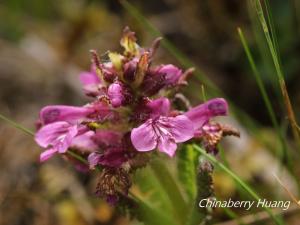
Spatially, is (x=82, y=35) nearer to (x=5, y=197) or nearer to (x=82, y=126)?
(x=5, y=197)

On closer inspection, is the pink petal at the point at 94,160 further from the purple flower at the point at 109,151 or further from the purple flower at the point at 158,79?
the purple flower at the point at 158,79

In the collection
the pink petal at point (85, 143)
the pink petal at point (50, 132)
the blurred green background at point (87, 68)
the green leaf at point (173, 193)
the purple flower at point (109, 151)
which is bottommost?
the blurred green background at point (87, 68)

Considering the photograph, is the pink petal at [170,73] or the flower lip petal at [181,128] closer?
the flower lip petal at [181,128]

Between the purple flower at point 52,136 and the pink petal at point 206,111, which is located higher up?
the pink petal at point 206,111

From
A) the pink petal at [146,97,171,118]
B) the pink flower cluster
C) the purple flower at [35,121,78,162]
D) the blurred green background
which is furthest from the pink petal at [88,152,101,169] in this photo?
the blurred green background

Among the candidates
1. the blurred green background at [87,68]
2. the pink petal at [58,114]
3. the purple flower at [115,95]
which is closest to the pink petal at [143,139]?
the purple flower at [115,95]

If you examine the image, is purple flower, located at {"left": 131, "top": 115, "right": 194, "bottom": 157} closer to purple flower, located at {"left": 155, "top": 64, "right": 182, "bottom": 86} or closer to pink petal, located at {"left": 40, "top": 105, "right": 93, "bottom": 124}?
purple flower, located at {"left": 155, "top": 64, "right": 182, "bottom": 86}

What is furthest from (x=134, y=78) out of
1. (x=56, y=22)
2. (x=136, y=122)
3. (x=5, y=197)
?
(x=56, y=22)
